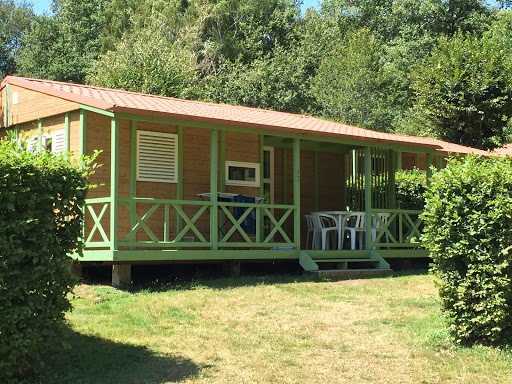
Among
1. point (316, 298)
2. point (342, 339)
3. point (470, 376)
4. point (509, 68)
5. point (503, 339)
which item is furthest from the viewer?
point (509, 68)

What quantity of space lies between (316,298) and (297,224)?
314 cm

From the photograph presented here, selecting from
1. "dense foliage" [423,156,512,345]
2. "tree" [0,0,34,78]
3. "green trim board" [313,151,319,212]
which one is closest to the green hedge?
"dense foliage" [423,156,512,345]

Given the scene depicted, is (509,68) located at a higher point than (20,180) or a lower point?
higher

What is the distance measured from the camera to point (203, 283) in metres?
11.0

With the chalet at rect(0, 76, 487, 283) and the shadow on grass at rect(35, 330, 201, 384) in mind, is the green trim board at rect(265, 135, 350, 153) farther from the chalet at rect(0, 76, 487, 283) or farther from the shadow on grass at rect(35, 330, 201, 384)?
the shadow on grass at rect(35, 330, 201, 384)

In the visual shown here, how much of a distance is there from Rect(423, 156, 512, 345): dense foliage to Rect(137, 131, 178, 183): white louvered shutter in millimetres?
6395

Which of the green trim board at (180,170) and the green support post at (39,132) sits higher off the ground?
the green support post at (39,132)

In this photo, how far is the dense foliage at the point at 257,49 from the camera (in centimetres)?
3011

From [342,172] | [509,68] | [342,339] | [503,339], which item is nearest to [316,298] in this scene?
[342,339]

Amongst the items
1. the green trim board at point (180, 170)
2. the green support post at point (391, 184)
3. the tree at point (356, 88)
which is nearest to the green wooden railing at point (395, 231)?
the green support post at point (391, 184)

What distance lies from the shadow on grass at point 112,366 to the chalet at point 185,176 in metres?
3.64

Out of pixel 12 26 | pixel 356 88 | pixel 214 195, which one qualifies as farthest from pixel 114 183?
pixel 12 26

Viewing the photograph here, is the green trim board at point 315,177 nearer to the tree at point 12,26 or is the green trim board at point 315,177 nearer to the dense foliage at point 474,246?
the dense foliage at point 474,246

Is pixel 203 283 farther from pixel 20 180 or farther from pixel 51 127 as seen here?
pixel 20 180
